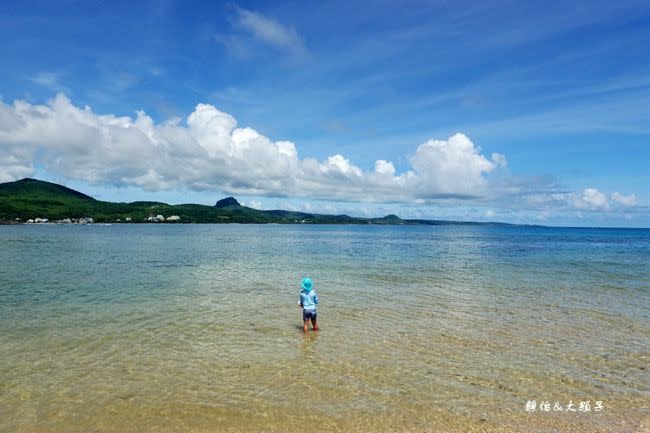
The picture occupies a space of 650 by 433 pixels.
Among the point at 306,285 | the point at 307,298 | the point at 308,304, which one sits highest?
the point at 306,285

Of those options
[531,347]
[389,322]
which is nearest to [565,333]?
[531,347]

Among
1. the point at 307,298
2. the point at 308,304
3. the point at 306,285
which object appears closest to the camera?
the point at 306,285

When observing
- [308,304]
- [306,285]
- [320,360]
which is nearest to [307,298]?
[308,304]

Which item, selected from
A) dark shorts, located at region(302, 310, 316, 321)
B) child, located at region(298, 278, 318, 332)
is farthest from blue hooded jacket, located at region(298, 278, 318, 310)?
dark shorts, located at region(302, 310, 316, 321)

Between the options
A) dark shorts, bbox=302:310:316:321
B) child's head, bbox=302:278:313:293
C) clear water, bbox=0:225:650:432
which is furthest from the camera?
dark shorts, bbox=302:310:316:321

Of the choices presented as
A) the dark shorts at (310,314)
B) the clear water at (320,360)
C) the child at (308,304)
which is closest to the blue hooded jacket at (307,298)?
the child at (308,304)

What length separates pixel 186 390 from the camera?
14.0 m

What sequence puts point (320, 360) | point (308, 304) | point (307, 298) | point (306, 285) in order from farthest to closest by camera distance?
point (307, 298), point (308, 304), point (306, 285), point (320, 360)

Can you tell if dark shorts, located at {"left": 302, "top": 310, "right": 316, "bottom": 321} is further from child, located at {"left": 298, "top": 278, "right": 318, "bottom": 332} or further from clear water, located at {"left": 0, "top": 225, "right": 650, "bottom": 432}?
clear water, located at {"left": 0, "top": 225, "right": 650, "bottom": 432}

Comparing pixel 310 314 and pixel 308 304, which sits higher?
pixel 308 304

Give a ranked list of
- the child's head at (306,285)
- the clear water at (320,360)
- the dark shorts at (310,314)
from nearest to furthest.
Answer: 1. the clear water at (320,360)
2. the child's head at (306,285)
3. the dark shorts at (310,314)

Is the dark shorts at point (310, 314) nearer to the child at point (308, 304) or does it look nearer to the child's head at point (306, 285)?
the child at point (308, 304)

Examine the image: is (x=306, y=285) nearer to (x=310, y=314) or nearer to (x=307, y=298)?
(x=307, y=298)

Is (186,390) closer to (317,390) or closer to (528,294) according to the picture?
(317,390)
